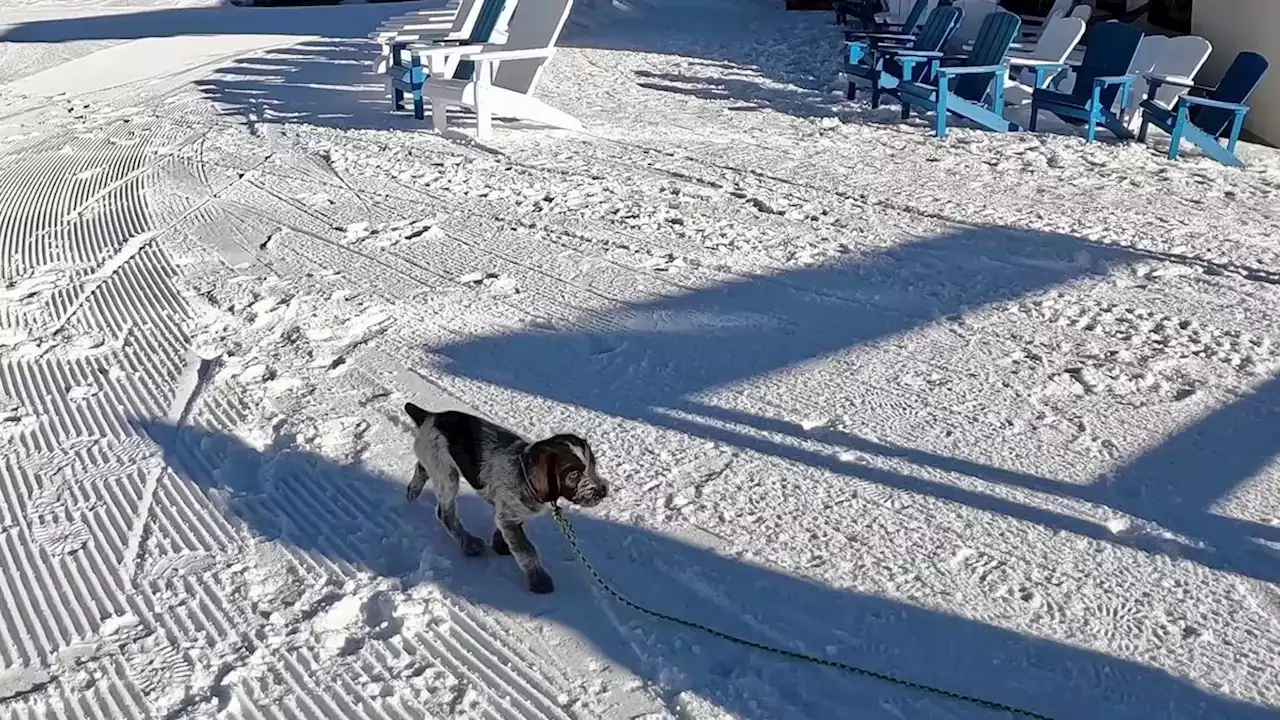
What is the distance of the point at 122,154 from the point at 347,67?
434 cm

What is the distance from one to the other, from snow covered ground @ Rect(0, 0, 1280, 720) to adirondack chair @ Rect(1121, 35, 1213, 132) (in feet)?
2.62

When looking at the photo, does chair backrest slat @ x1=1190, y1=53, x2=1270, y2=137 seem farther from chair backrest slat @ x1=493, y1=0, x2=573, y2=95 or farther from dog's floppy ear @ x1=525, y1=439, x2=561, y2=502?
dog's floppy ear @ x1=525, y1=439, x2=561, y2=502

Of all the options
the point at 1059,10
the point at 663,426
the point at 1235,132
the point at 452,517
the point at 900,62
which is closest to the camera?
the point at 452,517

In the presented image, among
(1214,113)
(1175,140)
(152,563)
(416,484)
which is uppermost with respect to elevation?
(1214,113)

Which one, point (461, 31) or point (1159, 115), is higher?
point (461, 31)

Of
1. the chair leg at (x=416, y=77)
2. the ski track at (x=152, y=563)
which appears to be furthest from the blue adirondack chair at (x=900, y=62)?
the ski track at (x=152, y=563)

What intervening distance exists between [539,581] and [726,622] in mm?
462

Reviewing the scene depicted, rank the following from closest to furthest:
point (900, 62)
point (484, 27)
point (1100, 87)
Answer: point (1100, 87), point (900, 62), point (484, 27)

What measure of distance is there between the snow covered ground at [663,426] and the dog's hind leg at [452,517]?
52 millimetres

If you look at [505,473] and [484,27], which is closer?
[505,473]

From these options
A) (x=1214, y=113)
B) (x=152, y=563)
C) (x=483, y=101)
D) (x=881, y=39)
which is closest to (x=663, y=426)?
(x=152, y=563)

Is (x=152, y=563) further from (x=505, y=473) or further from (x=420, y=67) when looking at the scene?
(x=420, y=67)

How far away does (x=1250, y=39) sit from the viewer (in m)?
8.62

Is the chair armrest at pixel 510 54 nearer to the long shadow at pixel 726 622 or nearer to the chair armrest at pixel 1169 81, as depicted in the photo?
the chair armrest at pixel 1169 81
